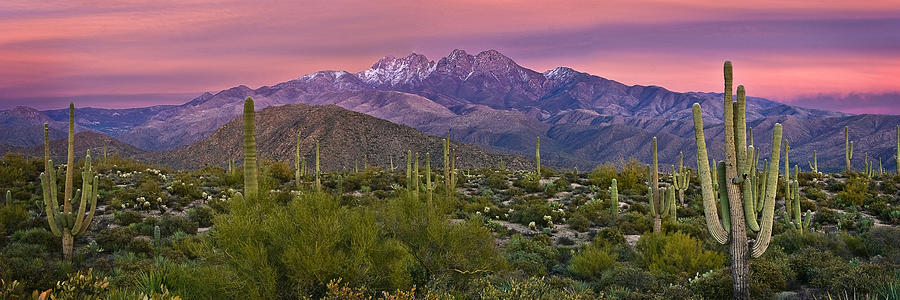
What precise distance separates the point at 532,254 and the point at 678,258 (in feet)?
12.2

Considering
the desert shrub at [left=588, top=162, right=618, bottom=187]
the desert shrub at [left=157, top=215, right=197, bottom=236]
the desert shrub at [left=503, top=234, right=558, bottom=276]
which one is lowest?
the desert shrub at [left=503, top=234, right=558, bottom=276]

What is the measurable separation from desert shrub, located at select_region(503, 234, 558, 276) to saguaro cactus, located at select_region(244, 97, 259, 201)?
5.95 m

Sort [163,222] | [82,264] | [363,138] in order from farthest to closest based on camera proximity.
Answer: [363,138] → [163,222] → [82,264]

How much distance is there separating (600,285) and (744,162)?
13.6ft

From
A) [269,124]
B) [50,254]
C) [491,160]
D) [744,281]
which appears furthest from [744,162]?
[269,124]

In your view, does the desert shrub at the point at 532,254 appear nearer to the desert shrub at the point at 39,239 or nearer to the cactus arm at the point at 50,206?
the cactus arm at the point at 50,206

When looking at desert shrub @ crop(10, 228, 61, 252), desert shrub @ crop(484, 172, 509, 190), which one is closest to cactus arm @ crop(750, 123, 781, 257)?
desert shrub @ crop(10, 228, 61, 252)

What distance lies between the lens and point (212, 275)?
298 inches

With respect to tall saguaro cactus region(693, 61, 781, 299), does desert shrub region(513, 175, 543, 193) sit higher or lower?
lower

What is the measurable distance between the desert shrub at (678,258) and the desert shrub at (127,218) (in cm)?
1598

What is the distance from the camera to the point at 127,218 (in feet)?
58.0

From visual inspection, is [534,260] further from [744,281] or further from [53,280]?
[53,280]

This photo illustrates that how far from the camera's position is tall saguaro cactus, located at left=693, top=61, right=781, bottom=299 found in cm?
823

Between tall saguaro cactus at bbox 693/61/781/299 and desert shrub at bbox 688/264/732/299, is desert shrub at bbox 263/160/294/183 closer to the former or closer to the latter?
desert shrub at bbox 688/264/732/299
